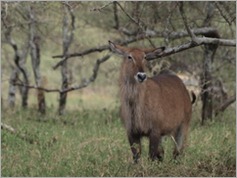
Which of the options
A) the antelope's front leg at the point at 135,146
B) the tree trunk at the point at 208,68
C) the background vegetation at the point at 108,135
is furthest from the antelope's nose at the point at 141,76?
the tree trunk at the point at 208,68

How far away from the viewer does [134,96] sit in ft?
28.9

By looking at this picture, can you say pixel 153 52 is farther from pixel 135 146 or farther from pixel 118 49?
pixel 135 146

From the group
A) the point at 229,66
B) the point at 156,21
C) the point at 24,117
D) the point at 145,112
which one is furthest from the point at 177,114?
the point at 229,66

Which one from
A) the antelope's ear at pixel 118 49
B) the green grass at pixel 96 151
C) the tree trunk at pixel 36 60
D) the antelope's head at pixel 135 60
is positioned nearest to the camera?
the green grass at pixel 96 151

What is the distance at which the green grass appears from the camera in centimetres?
794

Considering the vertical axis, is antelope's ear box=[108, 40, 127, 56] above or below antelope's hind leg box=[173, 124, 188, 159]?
above

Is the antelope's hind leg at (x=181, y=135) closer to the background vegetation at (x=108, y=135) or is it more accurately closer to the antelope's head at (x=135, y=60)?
the background vegetation at (x=108, y=135)

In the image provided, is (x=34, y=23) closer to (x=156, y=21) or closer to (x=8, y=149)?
(x=156, y=21)

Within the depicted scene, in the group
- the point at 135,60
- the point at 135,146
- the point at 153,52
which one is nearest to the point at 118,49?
the point at 135,60

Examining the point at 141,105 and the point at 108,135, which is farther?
the point at 108,135

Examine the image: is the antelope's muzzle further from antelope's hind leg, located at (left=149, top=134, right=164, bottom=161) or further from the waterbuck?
antelope's hind leg, located at (left=149, top=134, right=164, bottom=161)

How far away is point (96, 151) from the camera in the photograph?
952cm

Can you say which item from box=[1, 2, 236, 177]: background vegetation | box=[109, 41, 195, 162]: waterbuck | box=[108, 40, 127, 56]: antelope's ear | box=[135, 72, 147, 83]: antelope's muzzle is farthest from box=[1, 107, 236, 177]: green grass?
box=[108, 40, 127, 56]: antelope's ear

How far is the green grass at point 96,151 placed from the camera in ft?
26.1
